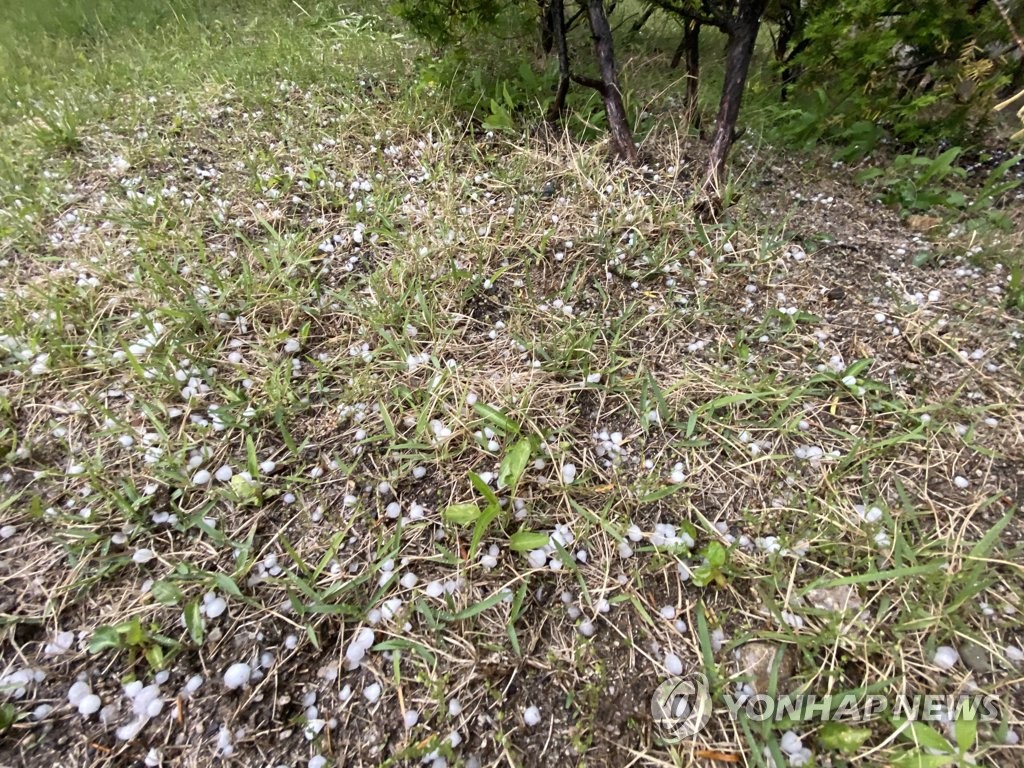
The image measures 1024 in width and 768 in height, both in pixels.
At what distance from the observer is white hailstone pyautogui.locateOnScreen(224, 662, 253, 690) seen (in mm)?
1378

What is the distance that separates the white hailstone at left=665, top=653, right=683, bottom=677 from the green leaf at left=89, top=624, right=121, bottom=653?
54.8 inches

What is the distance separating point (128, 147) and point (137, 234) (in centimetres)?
87

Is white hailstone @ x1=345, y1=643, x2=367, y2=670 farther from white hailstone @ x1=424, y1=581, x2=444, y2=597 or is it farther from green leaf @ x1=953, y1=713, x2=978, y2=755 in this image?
green leaf @ x1=953, y1=713, x2=978, y2=755

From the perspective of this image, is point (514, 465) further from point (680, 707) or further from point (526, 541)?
point (680, 707)

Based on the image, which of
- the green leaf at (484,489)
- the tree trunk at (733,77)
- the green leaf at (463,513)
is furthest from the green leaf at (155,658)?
the tree trunk at (733,77)

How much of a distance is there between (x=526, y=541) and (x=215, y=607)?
2.81ft

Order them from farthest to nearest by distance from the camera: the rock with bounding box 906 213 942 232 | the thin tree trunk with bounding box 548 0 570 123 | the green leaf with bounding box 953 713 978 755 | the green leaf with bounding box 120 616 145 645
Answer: the thin tree trunk with bounding box 548 0 570 123
the rock with bounding box 906 213 942 232
the green leaf with bounding box 120 616 145 645
the green leaf with bounding box 953 713 978 755

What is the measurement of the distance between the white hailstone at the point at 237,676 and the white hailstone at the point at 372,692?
0.30 m

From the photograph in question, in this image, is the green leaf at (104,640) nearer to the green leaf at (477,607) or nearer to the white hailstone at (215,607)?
the white hailstone at (215,607)

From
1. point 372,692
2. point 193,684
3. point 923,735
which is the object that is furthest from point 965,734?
point 193,684

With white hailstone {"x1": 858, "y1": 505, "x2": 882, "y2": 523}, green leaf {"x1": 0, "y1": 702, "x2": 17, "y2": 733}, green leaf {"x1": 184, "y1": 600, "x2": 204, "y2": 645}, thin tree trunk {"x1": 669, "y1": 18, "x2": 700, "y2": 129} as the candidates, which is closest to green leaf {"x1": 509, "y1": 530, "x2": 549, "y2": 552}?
green leaf {"x1": 184, "y1": 600, "x2": 204, "y2": 645}

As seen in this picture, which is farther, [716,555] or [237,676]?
[716,555]

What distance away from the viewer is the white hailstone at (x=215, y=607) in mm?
1475

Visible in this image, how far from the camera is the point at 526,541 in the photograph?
158 centimetres
